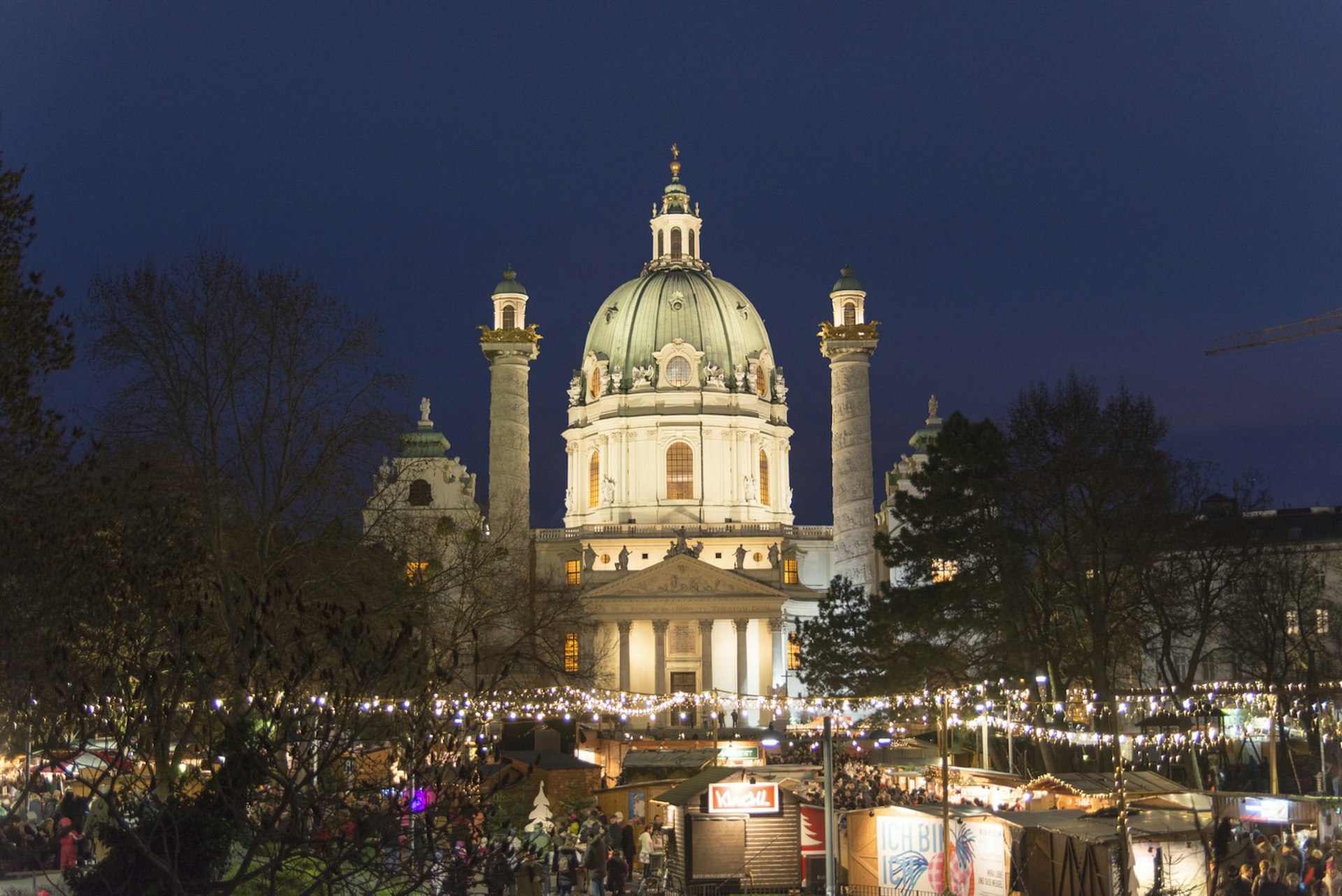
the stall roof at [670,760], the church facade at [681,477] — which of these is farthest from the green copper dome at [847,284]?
the stall roof at [670,760]

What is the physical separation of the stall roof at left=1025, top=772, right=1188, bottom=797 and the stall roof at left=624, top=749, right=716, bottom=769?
10.2 metres

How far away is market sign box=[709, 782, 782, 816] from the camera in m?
28.9

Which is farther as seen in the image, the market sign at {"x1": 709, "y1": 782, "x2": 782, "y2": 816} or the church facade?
the church facade

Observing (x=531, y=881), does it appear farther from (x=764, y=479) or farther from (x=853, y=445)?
(x=764, y=479)

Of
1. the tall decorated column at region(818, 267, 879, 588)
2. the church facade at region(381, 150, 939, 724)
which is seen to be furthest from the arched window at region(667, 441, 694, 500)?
the tall decorated column at region(818, 267, 879, 588)

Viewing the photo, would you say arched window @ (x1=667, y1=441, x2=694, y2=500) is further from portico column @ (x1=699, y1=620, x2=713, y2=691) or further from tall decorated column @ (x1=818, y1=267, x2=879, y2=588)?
tall decorated column @ (x1=818, y1=267, x2=879, y2=588)

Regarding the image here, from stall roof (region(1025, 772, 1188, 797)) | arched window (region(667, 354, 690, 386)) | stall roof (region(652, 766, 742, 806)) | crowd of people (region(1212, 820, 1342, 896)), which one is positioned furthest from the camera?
arched window (region(667, 354, 690, 386))

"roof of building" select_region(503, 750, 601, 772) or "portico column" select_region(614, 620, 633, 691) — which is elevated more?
"portico column" select_region(614, 620, 633, 691)

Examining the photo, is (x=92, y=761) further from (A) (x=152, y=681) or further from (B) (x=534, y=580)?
(B) (x=534, y=580)

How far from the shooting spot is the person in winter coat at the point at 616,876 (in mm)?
28562

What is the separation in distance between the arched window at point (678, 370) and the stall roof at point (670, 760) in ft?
179

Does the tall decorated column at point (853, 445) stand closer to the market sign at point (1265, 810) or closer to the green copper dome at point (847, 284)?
the green copper dome at point (847, 284)

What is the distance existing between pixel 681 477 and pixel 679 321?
9.53 m

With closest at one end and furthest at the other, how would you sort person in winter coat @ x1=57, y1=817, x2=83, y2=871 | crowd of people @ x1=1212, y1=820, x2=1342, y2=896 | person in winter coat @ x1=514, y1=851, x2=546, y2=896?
1. person in winter coat @ x1=514, y1=851, x2=546, y2=896
2. crowd of people @ x1=1212, y1=820, x2=1342, y2=896
3. person in winter coat @ x1=57, y1=817, x2=83, y2=871
